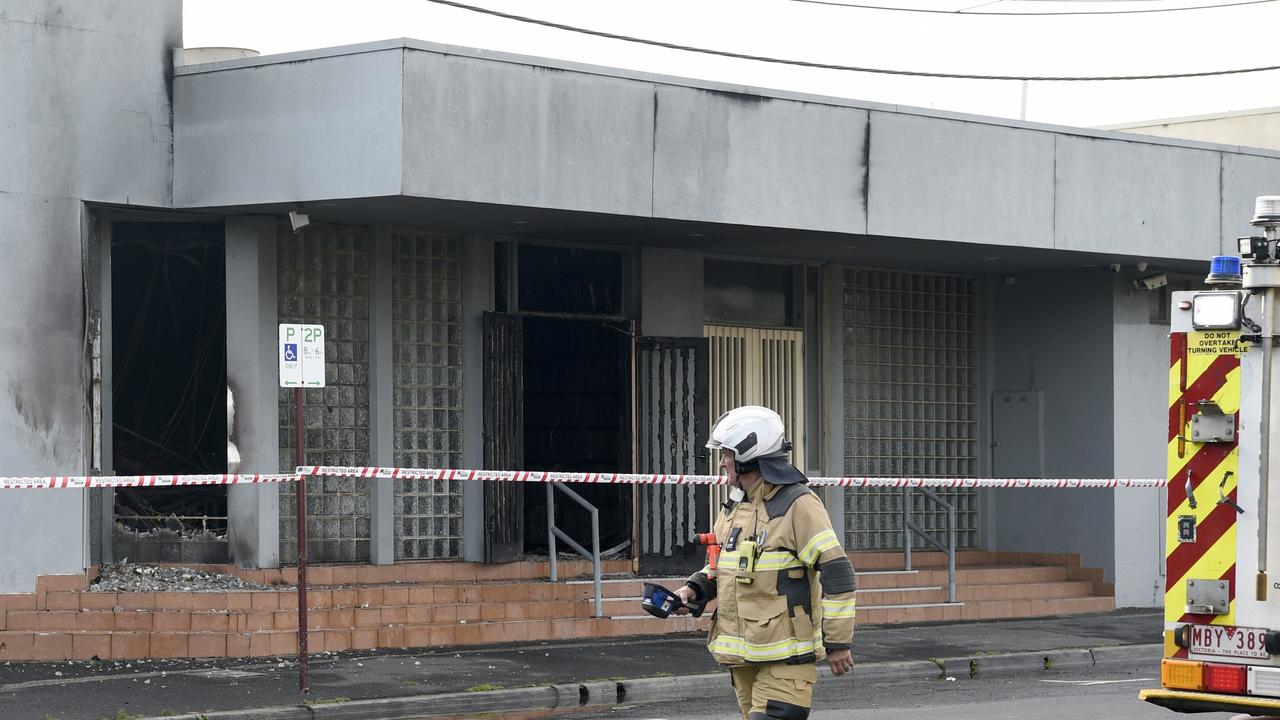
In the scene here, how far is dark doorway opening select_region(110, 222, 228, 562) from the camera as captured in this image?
52.4ft

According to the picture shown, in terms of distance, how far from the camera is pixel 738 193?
15508 mm

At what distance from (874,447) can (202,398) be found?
25.2ft

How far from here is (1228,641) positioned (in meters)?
7.80

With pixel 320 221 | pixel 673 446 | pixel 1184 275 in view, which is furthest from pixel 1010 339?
pixel 320 221

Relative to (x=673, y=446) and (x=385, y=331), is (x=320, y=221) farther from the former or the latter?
(x=673, y=446)

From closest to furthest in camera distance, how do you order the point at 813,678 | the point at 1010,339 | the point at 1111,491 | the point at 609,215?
the point at 813,678
the point at 609,215
the point at 1111,491
the point at 1010,339

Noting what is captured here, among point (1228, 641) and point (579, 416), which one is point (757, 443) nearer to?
point (1228, 641)

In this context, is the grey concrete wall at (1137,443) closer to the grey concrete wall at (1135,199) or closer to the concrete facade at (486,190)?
the concrete facade at (486,190)

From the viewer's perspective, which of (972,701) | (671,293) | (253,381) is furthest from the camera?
(671,293)

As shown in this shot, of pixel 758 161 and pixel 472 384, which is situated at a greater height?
pixel 758 161

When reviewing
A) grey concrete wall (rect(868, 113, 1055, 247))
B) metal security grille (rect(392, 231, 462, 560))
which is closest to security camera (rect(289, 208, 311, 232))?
metal security grille (rect(392, 231, 462, 560))

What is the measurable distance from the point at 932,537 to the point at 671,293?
4.66 m

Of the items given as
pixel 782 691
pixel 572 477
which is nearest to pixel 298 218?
pixel 572 477

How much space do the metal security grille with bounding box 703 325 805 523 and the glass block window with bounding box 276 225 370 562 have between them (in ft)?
12.1
